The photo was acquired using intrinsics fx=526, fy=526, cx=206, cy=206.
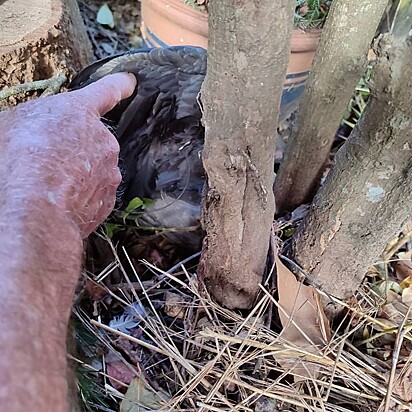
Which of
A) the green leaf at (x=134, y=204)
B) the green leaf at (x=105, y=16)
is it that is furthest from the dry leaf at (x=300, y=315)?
the green leaf at (x=105, y=16)

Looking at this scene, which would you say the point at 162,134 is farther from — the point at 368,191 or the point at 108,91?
the point at 368,191

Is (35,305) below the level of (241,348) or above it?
above

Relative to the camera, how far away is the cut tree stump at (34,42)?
3.35ft

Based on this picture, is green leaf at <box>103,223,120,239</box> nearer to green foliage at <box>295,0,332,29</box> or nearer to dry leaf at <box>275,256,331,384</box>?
dry leaf at <box>275,256,331,384</box>

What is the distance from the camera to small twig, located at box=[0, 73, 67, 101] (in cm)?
89

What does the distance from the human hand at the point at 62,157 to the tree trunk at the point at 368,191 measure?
1.11 ft

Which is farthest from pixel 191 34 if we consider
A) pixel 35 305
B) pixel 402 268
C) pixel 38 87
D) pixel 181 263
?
pixel 35 305

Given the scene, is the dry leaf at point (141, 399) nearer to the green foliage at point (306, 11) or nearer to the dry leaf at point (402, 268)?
the dry leaf at point (402, 268)

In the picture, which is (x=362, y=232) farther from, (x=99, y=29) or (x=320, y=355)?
(x=99, y=29)

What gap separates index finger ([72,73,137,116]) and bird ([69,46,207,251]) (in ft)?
0.11

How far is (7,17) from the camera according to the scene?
1084mm

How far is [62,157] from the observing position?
1.98ft

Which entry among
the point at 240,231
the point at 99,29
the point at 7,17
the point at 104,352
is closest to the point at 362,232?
the point at 240,231

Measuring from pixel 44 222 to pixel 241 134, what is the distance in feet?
0.88
